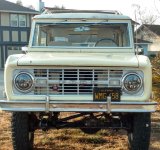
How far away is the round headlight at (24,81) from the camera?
5.55 meters

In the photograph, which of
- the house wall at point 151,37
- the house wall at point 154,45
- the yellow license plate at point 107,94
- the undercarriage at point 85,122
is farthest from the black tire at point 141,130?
the house wall at point 154,45

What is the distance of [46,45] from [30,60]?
5.03 ft

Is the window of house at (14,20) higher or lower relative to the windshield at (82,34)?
higher

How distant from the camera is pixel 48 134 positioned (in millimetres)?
7676

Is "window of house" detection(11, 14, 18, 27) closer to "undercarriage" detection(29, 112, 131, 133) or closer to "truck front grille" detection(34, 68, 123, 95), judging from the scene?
"undercarriage" detection(29, 112, 131, 133)

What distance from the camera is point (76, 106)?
5.47 m

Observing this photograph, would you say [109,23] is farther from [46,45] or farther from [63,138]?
[63,138]

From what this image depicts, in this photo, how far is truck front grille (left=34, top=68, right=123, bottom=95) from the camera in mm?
5562

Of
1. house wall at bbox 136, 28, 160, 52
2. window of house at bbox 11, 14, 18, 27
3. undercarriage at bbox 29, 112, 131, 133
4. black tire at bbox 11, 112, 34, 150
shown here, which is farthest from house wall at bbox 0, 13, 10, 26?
black tire at bbox 11, 112, 34, 150

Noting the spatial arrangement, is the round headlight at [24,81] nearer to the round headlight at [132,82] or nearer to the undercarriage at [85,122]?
the undercarriage at [85,122]

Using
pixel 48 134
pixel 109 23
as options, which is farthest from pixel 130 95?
pixel 48 134

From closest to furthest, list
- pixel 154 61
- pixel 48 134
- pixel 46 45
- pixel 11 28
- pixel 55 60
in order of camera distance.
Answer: pixel 55 60, pixel 46 45, pixel 48 134, pixel 154 61, pixel 11 28

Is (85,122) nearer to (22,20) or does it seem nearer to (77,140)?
(77,140)

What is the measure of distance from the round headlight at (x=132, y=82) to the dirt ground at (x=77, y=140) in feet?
5.13
